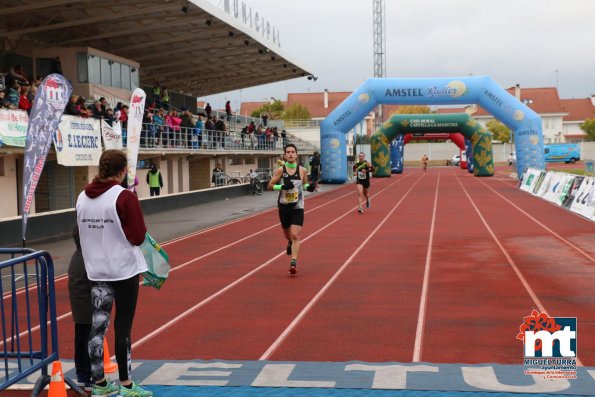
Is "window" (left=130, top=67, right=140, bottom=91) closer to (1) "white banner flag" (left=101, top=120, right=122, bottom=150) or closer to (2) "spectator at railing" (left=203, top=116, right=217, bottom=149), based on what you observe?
(2) "spectator at railing" (left=203, top=116, right=217, bottom=149)

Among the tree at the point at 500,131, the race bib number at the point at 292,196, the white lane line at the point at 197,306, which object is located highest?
the tree at the point at 500,131

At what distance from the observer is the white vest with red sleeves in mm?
5094

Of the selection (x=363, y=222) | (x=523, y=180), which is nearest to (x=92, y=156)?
(x=363, y=222)

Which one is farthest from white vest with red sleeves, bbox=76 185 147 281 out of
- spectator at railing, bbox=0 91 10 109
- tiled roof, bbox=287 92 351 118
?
tiled roof, bbox=287 92 351 118

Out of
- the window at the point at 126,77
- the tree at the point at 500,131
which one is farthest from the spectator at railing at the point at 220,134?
the tree at the point at 500,131

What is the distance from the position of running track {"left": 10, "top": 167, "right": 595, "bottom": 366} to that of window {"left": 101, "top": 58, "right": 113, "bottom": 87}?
1441 cm

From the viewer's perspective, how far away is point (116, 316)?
5203mm

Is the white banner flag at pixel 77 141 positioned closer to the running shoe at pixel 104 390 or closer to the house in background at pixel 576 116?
the running shoe at pixel 104 390

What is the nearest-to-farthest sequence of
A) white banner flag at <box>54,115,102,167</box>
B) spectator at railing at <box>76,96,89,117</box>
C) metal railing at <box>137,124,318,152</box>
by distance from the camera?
white banner flag at <box>54,115,102,167</box>, spectator at railing at <box>76,96,89,117</box>, metal railing at <box>137,124,318,152</box>

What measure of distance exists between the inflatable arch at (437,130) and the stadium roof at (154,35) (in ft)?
31.5

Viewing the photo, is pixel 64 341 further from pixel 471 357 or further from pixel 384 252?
pixel 384 252

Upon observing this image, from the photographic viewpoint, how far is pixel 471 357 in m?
6.44

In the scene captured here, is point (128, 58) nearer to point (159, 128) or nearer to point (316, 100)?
point (159, 128)

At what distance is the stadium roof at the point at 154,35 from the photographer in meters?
25.5
